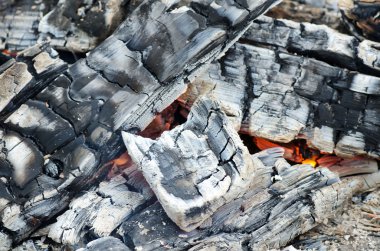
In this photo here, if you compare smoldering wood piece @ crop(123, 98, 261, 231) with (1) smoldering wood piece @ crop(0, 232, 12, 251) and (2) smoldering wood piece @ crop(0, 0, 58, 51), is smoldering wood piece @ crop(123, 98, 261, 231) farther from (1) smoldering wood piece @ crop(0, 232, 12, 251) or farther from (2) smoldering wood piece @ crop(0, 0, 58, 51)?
(2) smoldering wood piece @ crop(0, 0, 58, 51)

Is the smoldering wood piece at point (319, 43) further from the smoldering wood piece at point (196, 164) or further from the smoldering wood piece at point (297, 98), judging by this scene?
the smoldering wood piece at point (196, 164)

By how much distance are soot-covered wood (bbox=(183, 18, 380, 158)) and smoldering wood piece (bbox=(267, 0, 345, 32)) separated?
59 cm

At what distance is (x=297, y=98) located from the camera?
3699 mm

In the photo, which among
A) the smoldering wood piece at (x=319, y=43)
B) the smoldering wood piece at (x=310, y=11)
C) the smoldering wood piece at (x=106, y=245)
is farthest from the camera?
the smoldering wood piece at (x=310, y=11)

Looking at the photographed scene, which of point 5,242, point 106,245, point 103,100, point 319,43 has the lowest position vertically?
point 5,242

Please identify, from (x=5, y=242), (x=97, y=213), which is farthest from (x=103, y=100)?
(x=5, y=242)

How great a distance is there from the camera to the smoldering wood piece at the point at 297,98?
3.62 m

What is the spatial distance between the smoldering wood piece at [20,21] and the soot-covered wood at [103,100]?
38.3 inches

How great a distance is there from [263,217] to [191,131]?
71 cm

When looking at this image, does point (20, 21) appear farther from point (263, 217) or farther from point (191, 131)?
point (263, 217)

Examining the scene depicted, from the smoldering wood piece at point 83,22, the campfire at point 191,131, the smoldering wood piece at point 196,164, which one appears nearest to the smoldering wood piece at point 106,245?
the campfire at point 191,131

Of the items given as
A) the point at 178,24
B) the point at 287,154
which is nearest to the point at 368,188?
the point at 287,154

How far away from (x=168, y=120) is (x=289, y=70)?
0.98 m

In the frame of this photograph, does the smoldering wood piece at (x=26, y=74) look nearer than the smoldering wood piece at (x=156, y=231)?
No
